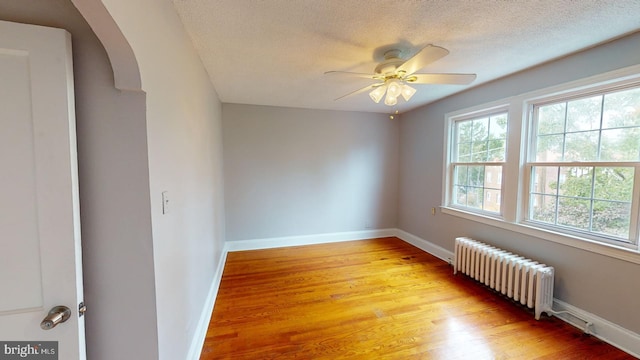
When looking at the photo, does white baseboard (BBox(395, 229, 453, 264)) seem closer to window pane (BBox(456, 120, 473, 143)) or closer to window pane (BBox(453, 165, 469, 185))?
window pane (BBox(453, 165, 469, 185))

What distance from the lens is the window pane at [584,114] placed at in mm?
1975

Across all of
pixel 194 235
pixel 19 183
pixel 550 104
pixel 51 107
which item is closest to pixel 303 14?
pixel 51 107

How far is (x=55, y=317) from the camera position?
834mm

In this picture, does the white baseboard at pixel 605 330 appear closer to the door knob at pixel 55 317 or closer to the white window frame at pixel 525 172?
the white window frame at pixel 525 172

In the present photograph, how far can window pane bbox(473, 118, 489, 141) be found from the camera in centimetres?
293

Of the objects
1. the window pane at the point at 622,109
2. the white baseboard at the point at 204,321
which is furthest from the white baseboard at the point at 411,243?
the window pane at the point at 622,109

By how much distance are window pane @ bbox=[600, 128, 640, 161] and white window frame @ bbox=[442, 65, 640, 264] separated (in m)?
0.18

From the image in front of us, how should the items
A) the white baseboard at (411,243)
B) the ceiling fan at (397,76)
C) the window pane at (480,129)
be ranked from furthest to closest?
the window pane at (480,129), the ceiling fan at (397,76), the white baseboard at (411,243)

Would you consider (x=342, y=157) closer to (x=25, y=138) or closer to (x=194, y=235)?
(x=194, y=235)

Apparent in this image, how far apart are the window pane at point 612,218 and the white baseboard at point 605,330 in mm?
691

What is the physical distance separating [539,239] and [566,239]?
220 millimetres

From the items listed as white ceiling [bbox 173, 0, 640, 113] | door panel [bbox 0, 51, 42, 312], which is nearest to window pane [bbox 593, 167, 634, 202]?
white ceiling [bbox 173, 0, 640, 113]

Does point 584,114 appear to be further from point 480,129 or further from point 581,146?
point 480,129

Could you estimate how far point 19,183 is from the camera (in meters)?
0.81
